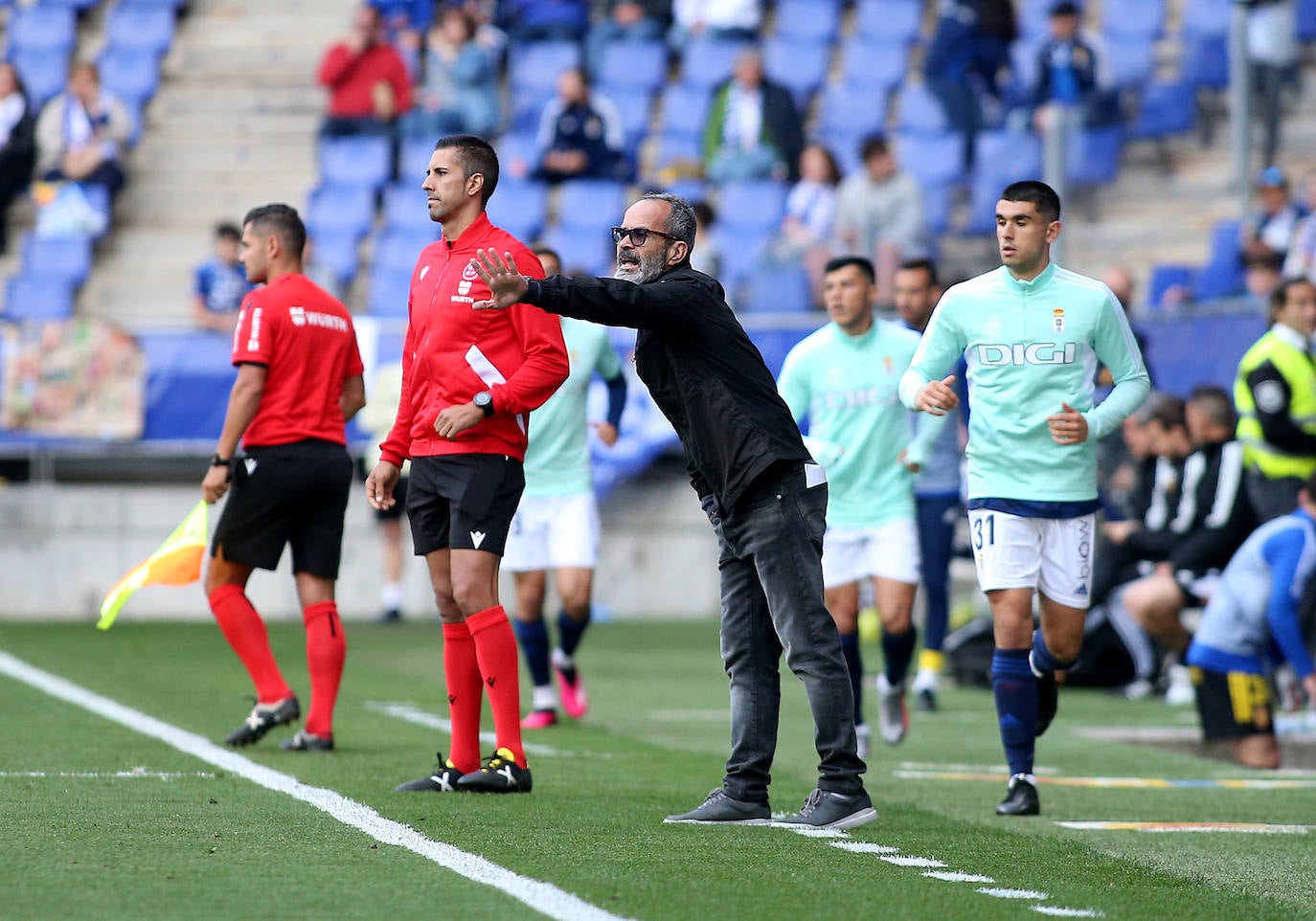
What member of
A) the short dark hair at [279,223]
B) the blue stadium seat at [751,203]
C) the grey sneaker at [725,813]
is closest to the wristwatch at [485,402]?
the grey sneaker at [725,813]

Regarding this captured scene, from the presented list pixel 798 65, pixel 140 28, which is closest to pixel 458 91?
pixel 798 65

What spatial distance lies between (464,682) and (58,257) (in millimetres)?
13485

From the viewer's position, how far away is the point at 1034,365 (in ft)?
24.2

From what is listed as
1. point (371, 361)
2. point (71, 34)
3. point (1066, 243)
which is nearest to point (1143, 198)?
A: point (1066, 243)

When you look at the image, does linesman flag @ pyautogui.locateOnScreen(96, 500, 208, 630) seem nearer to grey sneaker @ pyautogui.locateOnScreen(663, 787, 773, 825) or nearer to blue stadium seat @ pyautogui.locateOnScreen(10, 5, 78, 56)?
grey sneaker @ pyautogui.locateOnScreen(663, 787, 773, 825)

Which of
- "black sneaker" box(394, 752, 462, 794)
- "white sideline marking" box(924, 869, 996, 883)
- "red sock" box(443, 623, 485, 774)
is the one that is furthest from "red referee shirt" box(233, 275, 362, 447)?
"white sideline marking" box(924, 869, 996, 883)

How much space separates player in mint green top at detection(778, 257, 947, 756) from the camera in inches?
373

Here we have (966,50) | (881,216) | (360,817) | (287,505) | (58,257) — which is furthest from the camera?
(966,50)

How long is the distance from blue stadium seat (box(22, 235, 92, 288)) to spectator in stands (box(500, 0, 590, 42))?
5191 mm

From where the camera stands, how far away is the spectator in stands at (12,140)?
20062 mm

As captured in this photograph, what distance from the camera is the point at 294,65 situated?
2314 cm

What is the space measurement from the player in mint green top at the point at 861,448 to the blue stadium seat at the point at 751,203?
9145mm

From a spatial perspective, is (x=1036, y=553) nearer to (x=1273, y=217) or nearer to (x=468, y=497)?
(x=468, y=497)

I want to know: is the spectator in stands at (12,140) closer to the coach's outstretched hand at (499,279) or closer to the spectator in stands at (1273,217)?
the spectator in stands at (1273,217)
